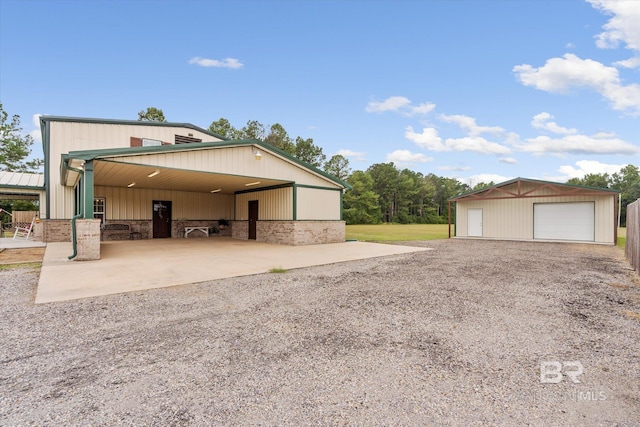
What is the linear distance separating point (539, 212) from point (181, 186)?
803 inches

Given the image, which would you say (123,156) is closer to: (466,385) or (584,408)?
(466,385)

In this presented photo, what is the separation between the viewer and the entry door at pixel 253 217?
54.1ft

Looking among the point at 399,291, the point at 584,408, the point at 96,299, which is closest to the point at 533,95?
the point at 399,291

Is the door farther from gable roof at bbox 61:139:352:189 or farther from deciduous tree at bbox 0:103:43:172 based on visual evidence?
deciduous tree at bbox 0:103:43:172

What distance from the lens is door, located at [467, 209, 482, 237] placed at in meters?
20.0

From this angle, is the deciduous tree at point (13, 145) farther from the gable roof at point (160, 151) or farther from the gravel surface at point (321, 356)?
the gravel surface at point (321, 356)

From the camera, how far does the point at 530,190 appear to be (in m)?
17.8

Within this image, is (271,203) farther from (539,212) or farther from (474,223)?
(539,212)

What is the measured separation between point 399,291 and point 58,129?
1828 cm

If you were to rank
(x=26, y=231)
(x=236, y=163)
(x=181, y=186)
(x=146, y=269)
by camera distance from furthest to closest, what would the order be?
(x=26, y=231) < (x=181, y=186) < (x=236, y=163) < (x=146, y=269)

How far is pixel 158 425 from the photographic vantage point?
195cm

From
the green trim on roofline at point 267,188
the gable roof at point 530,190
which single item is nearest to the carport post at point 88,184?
the green trim on roofline at point 267,188

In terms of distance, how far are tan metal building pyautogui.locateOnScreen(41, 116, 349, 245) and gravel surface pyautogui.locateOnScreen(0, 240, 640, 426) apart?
20.1 ft

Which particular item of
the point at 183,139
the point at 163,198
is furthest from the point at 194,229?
the point at 183,139
